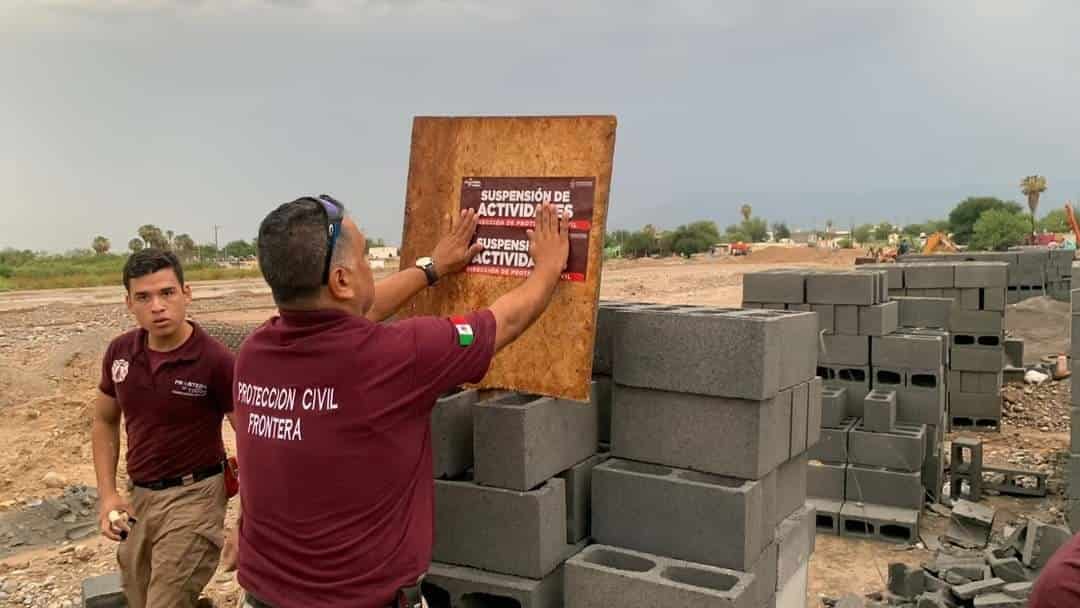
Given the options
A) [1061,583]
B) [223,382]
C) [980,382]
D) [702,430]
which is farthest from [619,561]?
[980,382]

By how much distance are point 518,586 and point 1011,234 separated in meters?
51.9

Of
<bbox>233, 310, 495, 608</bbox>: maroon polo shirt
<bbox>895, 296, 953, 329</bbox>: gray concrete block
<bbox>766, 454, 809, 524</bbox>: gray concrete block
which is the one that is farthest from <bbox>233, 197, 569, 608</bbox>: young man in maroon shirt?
<bbox>895, 296, 953, 329</bbox>: gray concrete block

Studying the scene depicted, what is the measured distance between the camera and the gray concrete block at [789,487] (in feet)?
13.7

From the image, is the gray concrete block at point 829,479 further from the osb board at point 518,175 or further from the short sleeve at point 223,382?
the short sleeve at point 223,382

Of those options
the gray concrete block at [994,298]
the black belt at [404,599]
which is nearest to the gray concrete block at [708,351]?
the black belt at [404,599]

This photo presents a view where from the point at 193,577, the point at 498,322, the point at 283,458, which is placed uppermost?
the point at 498,322

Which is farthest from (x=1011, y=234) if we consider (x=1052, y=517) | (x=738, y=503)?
(x=738, y=503)

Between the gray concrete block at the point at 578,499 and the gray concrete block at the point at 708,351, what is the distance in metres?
0.46

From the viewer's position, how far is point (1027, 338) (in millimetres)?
15469

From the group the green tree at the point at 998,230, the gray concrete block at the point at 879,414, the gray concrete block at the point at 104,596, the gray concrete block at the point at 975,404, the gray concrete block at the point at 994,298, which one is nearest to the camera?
the gray concrete block at the point at 104,596

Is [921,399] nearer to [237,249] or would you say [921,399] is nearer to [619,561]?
[619,561]

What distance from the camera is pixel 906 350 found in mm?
8117

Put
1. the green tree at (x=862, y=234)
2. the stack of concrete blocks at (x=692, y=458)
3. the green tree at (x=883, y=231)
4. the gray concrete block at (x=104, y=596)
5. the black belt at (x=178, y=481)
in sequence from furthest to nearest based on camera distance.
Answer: the green tree at (x=862, y=234) < the green tree at (x=883, y=231) < the gray concrete block at (x=104, y=596) < the black belt at (x=178, y=481) < the stack of concrete blocks at (x=692, y=458)

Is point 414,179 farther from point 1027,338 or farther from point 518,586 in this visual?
point 1027,338
